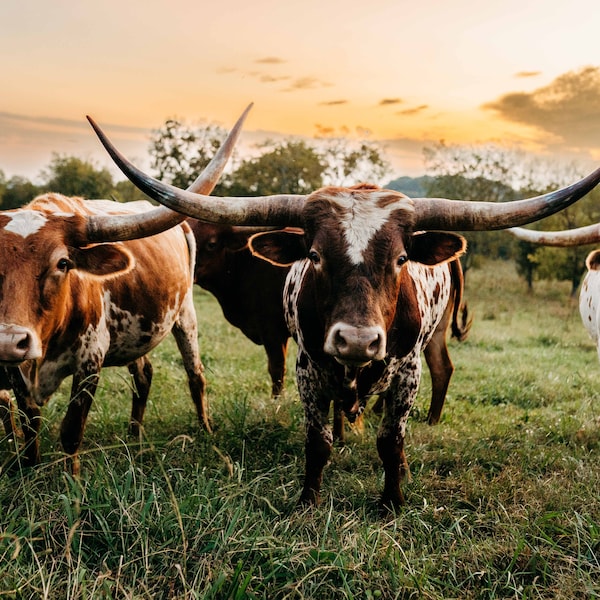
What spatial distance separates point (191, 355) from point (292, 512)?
8.20 ft

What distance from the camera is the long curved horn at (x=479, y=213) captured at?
132 inches

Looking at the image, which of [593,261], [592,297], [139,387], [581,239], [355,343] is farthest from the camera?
[592,297]

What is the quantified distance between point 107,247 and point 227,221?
786 mm

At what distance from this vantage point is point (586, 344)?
11070 millimetres

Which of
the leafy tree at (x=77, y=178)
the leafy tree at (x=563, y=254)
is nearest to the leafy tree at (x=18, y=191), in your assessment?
the leafy tree at (x=77, y=178)

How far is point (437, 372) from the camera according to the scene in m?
5.91

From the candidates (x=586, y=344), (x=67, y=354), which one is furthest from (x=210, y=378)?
(x=586, y=344)

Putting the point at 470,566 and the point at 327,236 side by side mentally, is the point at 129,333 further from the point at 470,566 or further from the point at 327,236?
the point at 470,566

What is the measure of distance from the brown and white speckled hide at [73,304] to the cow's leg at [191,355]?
3 cm

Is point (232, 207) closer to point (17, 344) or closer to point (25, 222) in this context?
point (25, 222)

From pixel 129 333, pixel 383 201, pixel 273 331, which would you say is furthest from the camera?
pixel 273 331

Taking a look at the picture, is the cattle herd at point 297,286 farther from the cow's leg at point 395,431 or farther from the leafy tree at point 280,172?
the leafy tree at point 280,172

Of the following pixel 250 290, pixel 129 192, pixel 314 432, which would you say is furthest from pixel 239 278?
pixel 129 192

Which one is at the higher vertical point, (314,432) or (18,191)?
(314,432)
